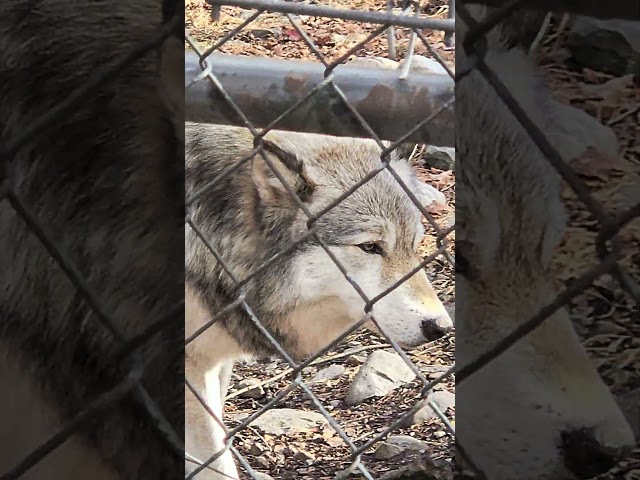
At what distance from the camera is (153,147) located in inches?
18.9

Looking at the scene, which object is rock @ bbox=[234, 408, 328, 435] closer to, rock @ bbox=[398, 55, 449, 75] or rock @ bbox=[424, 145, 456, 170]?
rock @ bbox=[398, 55, 449, 75]

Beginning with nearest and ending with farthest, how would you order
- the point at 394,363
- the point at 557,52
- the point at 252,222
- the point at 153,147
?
the point at 557,52 < the point at 153,147 < the point at 252,222 < the point at 394,363

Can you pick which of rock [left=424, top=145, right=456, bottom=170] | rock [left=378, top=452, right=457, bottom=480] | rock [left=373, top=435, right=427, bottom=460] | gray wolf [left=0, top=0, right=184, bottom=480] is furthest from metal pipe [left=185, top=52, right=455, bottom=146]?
rock [left=424, top=145, right=456, bottom=170]

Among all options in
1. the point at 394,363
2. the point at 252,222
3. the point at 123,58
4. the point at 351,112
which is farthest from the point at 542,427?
the point at 394,363

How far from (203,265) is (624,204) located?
54.3 inches

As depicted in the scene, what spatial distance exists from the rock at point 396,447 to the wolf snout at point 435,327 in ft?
0.68

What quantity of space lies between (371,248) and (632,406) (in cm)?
138

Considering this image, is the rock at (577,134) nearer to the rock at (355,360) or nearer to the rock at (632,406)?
the rock at (632,406)

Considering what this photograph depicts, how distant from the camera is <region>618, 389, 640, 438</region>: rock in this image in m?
0.40

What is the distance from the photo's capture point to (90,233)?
1.60 feet

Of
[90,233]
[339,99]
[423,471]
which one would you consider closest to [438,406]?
→ [423,471]

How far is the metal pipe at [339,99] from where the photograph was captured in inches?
35.5

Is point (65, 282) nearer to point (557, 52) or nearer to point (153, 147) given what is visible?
point (153, 147)

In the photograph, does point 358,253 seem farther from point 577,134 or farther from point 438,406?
point 577,134
